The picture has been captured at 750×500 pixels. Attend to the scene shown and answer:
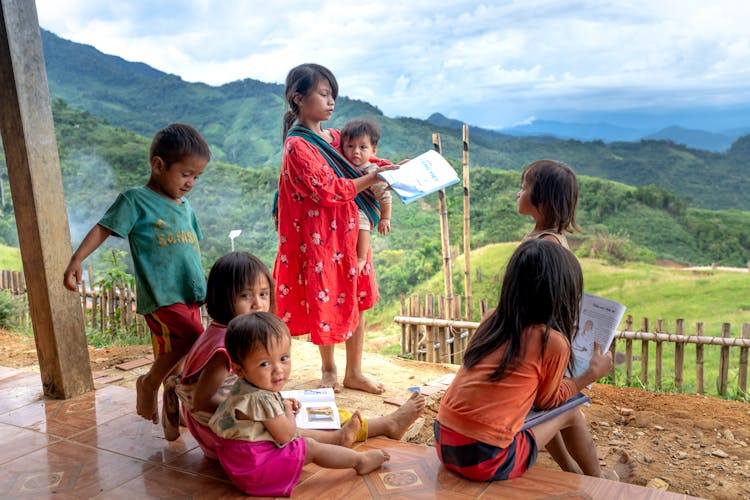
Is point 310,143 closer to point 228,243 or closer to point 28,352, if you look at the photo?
point 28,352

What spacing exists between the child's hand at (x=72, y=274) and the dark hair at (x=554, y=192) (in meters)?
1.79

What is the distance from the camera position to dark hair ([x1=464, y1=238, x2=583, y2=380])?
1.90m

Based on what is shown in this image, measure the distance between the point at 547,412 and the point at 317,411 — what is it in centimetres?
93

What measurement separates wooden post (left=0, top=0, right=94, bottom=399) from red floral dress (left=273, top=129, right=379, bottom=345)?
3.23 feet

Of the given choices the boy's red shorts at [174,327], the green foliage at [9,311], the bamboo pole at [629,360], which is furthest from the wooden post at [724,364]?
the green foliage at [9,311]

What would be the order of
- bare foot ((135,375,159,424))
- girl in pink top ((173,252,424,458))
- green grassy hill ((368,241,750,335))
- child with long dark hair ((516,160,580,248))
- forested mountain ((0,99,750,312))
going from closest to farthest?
girl in pink top ((173,252,424,458))
child with long dark hair ((516,160,580,248))
bare foot ((135,375,159,424))
green grassy hill ((368,241,750,335))
forested mountain ((0,99,750,312))

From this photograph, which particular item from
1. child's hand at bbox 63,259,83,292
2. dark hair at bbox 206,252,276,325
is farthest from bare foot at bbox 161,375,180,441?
child's hand at bbox 63,259,83,292

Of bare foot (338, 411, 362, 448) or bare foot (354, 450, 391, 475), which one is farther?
bare foot (338, 411, 362, 448)

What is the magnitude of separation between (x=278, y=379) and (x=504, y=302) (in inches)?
29.1

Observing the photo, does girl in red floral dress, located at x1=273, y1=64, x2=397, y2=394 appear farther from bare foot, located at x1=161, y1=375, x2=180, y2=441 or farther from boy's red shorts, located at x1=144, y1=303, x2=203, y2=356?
bare foot, located at x1=161, y1=375, x2=180, y2=441

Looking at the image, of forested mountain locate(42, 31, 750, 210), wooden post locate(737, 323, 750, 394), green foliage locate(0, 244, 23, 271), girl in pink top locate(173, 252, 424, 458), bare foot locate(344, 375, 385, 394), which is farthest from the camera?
forested mountain locate(42, 31, 750, 210)

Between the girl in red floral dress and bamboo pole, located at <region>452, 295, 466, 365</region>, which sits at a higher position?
the girl in red floral dress

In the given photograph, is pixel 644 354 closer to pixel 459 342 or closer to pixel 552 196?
pixel 459 342

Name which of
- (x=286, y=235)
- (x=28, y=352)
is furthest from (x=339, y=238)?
(x=28, y=352)
